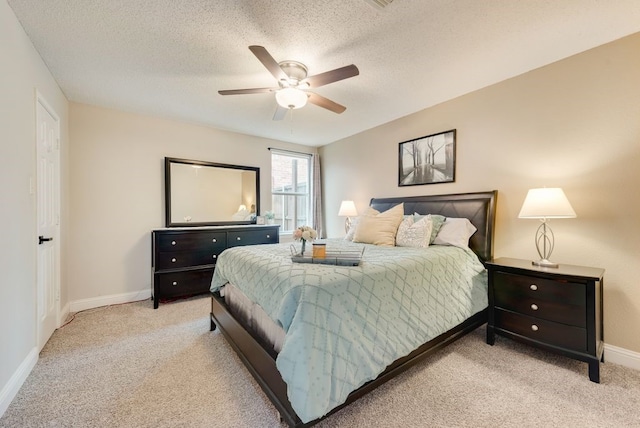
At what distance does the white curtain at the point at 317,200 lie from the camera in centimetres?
492

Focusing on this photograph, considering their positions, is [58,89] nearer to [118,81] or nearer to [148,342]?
[118,81]

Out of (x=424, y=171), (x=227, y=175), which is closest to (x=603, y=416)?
(x=424, y=171)

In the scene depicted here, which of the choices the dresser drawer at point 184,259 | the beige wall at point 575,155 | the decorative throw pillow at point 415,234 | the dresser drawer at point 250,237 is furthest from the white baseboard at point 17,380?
the beige wall at point 575,155

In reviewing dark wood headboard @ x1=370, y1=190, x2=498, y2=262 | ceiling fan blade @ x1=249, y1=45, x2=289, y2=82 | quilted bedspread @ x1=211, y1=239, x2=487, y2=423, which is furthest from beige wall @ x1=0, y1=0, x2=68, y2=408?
dark wood headboard @ x1=370, y1=190, x2=498, y2=262

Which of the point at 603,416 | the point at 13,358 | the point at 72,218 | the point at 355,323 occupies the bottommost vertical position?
the point at 603,416

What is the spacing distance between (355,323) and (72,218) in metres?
3.62

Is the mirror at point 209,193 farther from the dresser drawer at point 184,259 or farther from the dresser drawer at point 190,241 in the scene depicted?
the dresser drawer at point 184,259

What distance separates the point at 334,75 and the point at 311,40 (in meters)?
0.34

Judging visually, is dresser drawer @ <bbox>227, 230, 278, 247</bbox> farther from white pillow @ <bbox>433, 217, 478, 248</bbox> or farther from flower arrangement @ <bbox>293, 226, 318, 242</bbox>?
white pillow @ <bbox>433, 217, 478, 248</bbox>

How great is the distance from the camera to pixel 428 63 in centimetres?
229

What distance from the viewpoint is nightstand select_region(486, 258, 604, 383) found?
1.79m

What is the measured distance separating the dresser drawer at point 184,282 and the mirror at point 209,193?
778 millimetres

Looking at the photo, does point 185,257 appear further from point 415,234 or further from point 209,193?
point 415,234

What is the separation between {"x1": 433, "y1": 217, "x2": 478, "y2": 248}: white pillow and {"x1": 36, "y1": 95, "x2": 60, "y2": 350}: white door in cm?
363
